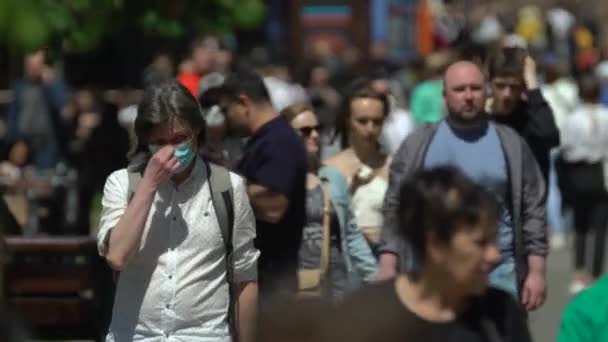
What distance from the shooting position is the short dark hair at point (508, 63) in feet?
30.0

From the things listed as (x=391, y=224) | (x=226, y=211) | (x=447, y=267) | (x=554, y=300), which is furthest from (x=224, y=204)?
(x=554, y=300)

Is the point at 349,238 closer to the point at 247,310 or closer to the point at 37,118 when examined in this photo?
the point at 247,310

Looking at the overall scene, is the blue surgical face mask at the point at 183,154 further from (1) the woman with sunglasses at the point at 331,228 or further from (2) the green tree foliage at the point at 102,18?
(1) the woman with sunglasses at the point at 331,228

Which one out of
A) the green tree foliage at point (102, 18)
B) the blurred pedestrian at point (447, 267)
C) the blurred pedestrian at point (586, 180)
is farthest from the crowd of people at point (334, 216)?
the blurred pedestrian at point (586, 180)

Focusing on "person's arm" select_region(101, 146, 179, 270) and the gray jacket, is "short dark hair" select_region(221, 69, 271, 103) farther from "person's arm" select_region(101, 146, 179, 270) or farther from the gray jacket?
"person's arm" select_region(101, 146, 179, 270)

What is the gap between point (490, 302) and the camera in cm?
493

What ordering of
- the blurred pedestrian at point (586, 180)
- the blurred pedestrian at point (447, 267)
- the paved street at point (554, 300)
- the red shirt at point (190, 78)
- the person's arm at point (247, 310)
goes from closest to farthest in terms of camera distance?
the blurred pedestrian at point (447, 267)
the person's arm at point (247, 310)
the paved street at point (554, 300)
the red shirt at point (190, 78)
the blurred pedestrian at point (586, 180)

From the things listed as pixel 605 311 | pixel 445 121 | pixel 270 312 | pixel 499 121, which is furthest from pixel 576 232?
pixel 270 312

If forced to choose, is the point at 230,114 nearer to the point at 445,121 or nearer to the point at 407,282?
the point at 445,121

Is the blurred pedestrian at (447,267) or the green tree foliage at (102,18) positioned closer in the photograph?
the blurred pedestrian at (447,267)

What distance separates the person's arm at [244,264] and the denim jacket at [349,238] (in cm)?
216

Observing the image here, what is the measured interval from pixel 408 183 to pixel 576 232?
10.8 m

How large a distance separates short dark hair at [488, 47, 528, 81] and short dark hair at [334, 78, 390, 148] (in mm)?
711

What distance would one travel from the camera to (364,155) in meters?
9.69
